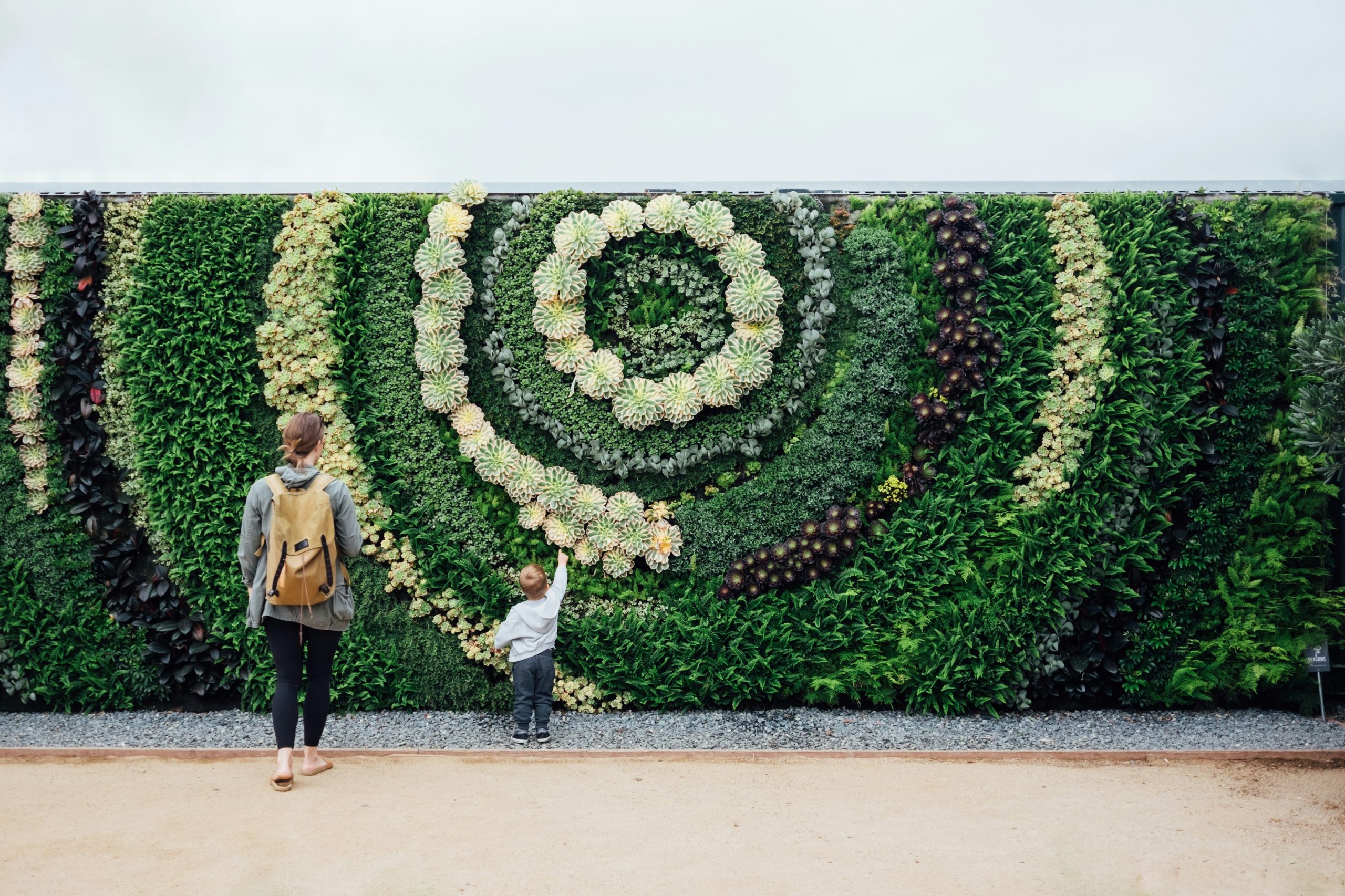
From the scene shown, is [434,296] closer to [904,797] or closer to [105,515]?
[105,515]

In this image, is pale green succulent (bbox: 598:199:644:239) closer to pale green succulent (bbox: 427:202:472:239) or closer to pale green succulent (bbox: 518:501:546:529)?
pale green succulent (bbox: 427:202:472:239)

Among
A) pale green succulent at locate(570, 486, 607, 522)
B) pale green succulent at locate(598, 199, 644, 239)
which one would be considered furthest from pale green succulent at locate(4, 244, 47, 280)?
pale green succulent at locate(570, 486, 607, 522)

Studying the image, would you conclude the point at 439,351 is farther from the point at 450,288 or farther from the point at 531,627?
the point at 531,627

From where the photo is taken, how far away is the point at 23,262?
604 centimetres

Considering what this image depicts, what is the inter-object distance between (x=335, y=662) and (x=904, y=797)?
3566mm

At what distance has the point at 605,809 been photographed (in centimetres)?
419

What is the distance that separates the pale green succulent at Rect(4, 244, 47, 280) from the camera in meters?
6.04

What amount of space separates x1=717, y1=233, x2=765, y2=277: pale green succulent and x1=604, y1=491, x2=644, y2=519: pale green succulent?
1.52 m

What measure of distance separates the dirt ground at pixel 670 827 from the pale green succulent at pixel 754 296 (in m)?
2.61

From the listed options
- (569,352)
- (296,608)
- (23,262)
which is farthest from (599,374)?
(23,262)

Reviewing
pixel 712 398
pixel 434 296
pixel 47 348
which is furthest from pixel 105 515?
pixel 712 398

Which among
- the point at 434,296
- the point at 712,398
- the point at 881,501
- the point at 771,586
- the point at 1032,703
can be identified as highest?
the point at 434,296

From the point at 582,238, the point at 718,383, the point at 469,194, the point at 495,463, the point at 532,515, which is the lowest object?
the point at 532,515

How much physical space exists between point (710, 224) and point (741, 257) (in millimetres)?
292
